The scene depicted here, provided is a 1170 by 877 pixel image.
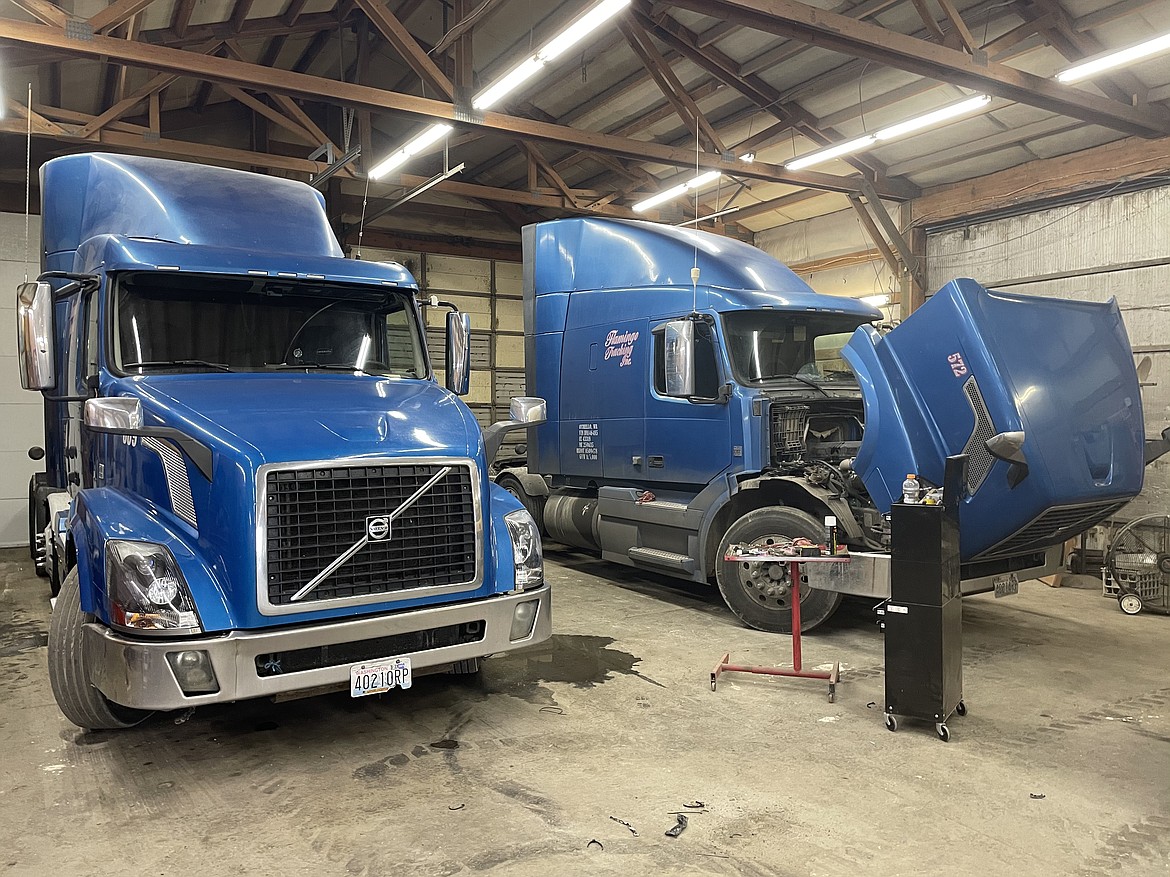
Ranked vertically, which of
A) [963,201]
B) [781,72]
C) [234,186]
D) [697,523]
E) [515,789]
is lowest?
[515,789]

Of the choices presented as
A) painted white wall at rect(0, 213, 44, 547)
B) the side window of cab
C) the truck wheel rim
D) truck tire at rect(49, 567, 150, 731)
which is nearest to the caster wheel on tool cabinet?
the truck wheel rim

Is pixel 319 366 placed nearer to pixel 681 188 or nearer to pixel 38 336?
pixel 38 336

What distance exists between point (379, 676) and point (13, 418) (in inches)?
394

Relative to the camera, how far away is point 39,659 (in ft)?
18.9

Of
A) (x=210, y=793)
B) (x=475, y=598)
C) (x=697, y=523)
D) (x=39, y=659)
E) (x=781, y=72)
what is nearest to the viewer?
(x=210, y=793)

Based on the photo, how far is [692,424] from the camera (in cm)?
715

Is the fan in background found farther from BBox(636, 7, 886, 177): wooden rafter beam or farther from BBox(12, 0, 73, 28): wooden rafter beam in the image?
BBox(12, 0, 73, 28): wooden rafter beam

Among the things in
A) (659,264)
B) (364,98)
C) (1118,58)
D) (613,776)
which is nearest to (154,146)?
(364,98)

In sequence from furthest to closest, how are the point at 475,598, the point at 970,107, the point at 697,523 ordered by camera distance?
1. the point at 970,107
2. the point at 697,523
3. the point at 475,598

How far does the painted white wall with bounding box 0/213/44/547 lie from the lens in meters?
11.1

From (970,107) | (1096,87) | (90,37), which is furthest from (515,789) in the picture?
(1096,87)

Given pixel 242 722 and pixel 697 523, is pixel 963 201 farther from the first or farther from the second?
pixel 242 722

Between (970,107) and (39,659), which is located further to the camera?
(970,107)

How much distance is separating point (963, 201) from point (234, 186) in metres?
9.50
